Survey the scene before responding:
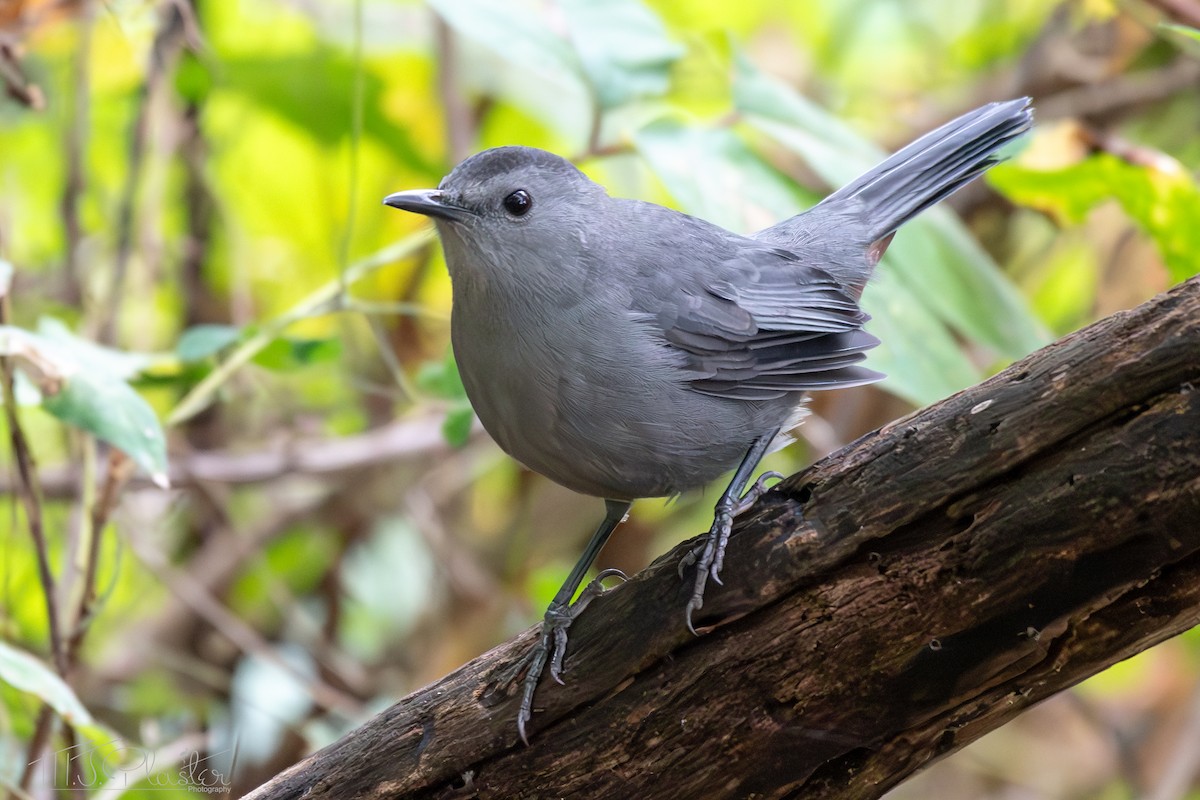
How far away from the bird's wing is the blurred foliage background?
0.79 feet

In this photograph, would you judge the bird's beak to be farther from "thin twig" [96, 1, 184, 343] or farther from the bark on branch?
"thin twig" [96, 1, 184, 343]

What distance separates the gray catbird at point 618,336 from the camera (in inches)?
95.7

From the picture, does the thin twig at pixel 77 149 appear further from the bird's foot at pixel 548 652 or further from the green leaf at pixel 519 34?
the bird's foot at pixel 548 652

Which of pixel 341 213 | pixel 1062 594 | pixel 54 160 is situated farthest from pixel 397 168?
pixel 1062 594

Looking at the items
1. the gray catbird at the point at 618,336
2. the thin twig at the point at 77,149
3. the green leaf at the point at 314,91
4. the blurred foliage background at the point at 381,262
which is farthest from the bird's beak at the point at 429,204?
the green leaf at the point at 314,91

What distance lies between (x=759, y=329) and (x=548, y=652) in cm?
92

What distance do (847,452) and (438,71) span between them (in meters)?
3.08

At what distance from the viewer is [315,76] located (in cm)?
426

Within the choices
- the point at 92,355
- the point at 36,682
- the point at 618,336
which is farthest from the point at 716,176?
the point at 36,682

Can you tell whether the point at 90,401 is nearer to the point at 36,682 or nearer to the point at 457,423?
the point at 36,682

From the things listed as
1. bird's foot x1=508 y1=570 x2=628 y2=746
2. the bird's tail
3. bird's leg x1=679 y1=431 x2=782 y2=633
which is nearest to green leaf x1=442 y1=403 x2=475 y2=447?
bird's foot x1=508 y1=570 x2=628 y2=746

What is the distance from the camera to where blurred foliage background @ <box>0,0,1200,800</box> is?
3127 millimetres

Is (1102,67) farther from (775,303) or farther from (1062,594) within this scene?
(1062,594)

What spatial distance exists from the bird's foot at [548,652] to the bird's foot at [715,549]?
29 centimetres
